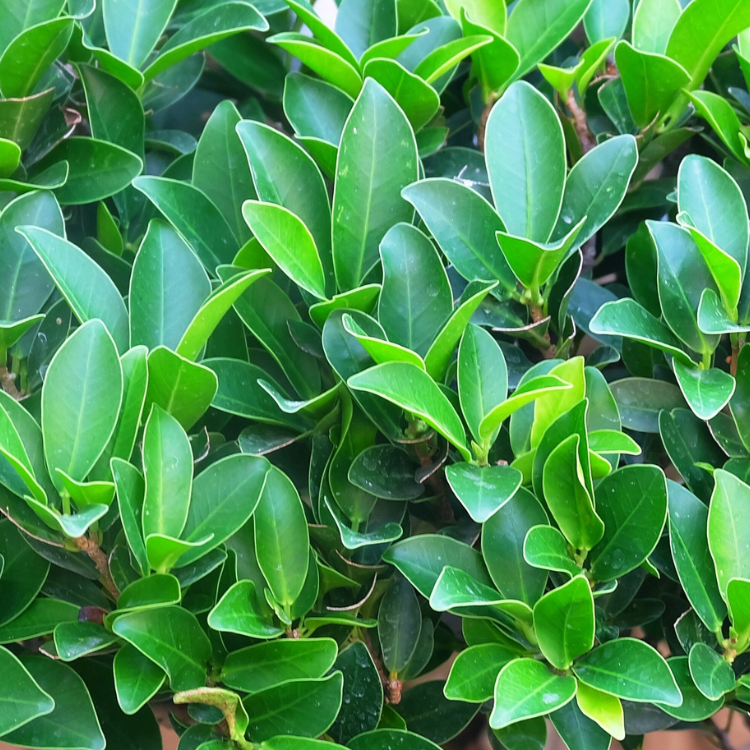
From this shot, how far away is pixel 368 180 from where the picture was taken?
1.78 ft

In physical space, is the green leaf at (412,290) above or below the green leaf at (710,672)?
above

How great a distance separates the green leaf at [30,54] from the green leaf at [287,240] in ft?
0.76

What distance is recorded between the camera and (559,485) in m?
0.48

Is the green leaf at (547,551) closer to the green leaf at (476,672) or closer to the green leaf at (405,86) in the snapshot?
the green leaf at (476,672)

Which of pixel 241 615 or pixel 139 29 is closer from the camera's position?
pixel 241 615

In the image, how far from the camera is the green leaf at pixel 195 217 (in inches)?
21.7

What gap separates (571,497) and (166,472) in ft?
0.85

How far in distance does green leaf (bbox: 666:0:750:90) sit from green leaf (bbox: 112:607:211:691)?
583mm

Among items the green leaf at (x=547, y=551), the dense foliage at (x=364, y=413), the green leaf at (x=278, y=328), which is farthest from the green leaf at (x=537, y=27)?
the green leaf at (x=547, y=551)

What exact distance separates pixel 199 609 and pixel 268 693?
0.24 feet

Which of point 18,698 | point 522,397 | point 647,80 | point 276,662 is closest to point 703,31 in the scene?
point 647,80

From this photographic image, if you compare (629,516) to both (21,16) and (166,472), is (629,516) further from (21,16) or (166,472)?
(21,16)

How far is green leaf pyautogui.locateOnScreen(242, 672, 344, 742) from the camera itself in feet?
1.55

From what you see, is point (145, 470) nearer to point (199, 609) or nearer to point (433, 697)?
point (199, 609)
